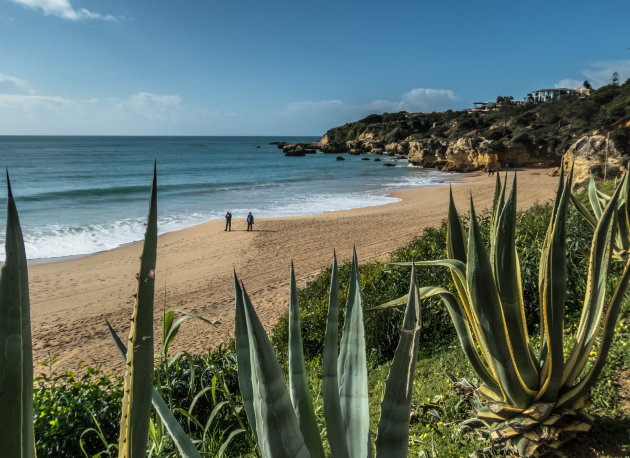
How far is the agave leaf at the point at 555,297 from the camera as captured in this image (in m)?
2.09

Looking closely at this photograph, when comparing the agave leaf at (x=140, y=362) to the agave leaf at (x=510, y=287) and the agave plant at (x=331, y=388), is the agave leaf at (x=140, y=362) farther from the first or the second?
the agave leaf at (x=510, y=287)

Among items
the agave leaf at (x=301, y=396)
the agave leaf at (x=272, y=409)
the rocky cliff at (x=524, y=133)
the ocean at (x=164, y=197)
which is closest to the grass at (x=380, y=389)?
the agave leaf at (x=301, y=396)

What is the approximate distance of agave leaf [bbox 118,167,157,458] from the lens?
0.65 m

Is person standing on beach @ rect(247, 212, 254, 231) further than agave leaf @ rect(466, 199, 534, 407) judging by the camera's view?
Yes

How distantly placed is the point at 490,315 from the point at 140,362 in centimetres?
183

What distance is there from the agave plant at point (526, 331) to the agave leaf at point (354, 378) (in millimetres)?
891

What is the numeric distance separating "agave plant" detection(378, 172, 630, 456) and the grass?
0.31m

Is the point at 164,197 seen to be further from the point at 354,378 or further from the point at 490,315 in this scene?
the point at 354,378

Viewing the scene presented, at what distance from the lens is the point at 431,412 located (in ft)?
10.4

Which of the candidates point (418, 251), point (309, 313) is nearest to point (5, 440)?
point (309, 313)

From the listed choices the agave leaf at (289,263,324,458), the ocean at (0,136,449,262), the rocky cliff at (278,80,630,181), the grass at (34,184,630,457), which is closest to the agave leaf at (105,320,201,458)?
the agave leaf at (289,263,324,458)

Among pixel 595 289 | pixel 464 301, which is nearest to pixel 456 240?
pixel 464 301

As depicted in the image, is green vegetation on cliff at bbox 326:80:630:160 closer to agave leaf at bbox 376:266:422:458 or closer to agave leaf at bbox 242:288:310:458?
agave leaf at bbox 376:266:422:458

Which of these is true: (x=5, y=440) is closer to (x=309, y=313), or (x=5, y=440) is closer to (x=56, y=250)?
(x=309, y=313)
